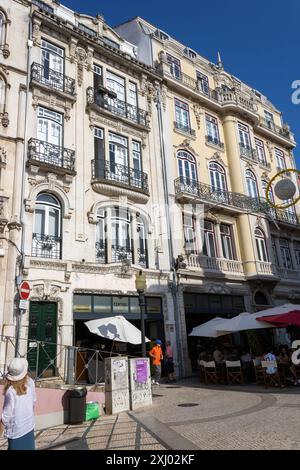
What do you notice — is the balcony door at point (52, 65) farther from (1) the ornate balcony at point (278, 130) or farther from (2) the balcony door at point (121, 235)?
(1) the ornate balcony at point (278, 130)

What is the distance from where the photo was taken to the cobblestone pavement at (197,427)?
623 cm

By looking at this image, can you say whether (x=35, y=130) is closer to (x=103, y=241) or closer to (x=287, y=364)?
(x=103, y=241)

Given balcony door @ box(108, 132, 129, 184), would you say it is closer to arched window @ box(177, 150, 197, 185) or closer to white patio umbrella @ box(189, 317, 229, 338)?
arched window @ box(177, 150, 197, 185)

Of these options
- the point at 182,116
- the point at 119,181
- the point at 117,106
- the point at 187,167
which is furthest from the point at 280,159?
the point at 119,181

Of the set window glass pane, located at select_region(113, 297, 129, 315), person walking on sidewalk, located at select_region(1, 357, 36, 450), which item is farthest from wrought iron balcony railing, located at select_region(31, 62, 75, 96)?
person walking on sidewalk, located at select_region(1, 357, 36, 450)

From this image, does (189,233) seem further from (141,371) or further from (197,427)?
(197,427)

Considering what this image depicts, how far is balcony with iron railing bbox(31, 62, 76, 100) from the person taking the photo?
16359 mm

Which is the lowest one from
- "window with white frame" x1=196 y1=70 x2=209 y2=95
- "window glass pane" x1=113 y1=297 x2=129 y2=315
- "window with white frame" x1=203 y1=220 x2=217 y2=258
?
"window glass pane" x1=113 y1=297 x2=129 y2=315

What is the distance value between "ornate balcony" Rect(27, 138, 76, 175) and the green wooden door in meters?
5.53

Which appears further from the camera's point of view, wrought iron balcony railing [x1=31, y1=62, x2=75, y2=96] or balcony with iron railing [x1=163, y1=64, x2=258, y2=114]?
balcony with iron railing [x1=163, y1=64, x2=258, y2=114]

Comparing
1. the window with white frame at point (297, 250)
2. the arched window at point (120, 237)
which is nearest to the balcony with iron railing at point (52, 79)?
the arched window at point (120, 237)
